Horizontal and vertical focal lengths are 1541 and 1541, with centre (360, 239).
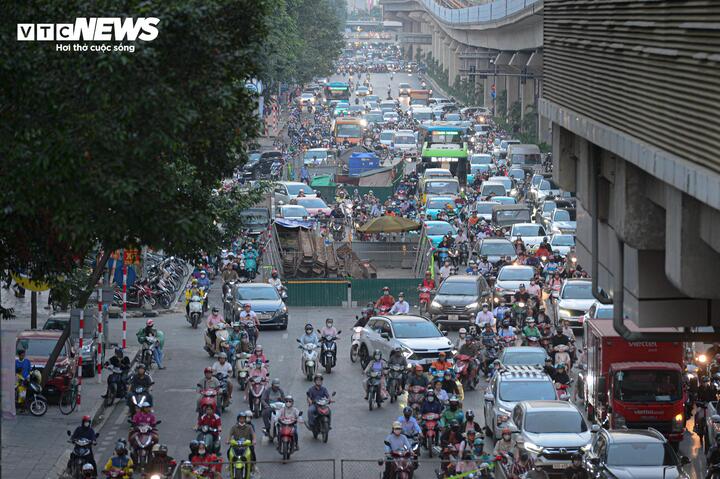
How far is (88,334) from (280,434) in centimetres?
1038

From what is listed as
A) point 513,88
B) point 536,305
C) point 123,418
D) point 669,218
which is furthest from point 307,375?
point 513,88

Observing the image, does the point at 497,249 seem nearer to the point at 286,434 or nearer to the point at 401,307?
the point at 401,307

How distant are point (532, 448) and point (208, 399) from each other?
6.31 metres

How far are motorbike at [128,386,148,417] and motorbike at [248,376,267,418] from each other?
8.27 feet

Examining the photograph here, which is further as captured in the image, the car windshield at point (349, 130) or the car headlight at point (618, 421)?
the car windshield at point (349, 130)

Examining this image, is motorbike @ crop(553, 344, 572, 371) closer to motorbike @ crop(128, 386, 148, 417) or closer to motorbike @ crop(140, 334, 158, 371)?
motorbike @ crop(128, 386, 148, 417)

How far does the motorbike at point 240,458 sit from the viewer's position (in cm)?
2403

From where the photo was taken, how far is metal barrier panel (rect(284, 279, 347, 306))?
45.3 m

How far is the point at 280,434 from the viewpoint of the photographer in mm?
26750

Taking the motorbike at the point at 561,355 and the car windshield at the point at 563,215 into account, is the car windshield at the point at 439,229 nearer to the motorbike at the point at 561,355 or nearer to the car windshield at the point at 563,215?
the car windshield at the point at 563,215

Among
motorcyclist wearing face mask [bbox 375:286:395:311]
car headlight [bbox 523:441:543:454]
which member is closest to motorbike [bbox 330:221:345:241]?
motorcyclist wearing face mask [bbox 375:286:395:311]

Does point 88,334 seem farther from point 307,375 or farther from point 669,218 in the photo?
point 669,218

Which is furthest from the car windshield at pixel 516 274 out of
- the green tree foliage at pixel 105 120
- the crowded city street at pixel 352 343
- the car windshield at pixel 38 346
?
the green tree foliage at pixel 105 120

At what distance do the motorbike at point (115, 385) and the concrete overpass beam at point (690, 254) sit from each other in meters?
16.9
